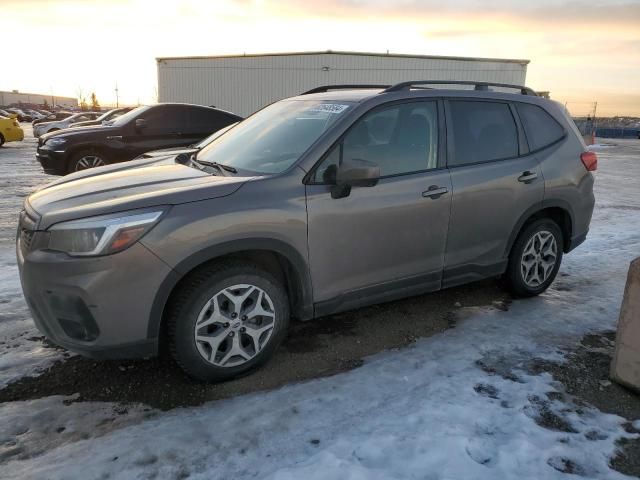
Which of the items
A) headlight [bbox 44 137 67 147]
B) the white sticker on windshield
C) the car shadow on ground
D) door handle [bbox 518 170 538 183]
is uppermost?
the white sticker on windshield

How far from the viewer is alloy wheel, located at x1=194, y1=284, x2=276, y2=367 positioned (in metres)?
3.02

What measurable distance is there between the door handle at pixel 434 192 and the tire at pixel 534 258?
3.53ft

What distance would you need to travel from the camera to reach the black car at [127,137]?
9.37m

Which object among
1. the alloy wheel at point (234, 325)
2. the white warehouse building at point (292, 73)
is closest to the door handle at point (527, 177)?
the alloy wheel at point (234, 325)

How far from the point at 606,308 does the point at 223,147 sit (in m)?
3.53

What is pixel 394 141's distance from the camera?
147 inches

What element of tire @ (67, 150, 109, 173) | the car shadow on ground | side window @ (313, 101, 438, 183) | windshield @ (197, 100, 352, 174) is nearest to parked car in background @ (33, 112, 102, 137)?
tire @ (67, 150, 109, 173)

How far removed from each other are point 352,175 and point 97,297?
1604mm

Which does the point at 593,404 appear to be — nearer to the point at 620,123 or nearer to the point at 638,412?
the point at 638,412

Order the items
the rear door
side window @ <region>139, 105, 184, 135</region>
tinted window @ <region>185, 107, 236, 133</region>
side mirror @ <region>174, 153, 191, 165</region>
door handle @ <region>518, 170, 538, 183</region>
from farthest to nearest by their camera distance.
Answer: tinted window @ <region>185, 107, 236, 133</region> → side window @ <region>139, 105, 184, 135</region> → door handle @ <region>518, 170, 538, 183</region> → side mirror @ <region>174, 153, 191, 165</region> → the rear door

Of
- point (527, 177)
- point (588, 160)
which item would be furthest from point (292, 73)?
point (527, 177)

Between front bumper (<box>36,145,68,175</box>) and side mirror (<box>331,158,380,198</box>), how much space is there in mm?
7638

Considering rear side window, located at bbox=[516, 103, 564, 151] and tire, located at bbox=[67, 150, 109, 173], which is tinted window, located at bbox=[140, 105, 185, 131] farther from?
rear side window, located at bbox=[516, 103, 564, 151]

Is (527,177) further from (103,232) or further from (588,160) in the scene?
(103,232)
